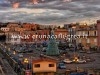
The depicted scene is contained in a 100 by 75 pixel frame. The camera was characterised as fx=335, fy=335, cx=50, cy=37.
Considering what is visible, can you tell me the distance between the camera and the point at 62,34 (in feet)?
268

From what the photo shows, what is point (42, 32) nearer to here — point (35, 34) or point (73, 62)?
point (35, 34)

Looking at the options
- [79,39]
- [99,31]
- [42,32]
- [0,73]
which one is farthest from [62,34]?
[0,73]

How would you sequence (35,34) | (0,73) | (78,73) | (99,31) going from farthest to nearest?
(35,34) < (99,31) < (0,73) < (78,73)

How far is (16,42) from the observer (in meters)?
81.5

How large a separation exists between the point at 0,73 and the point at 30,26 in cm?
8810

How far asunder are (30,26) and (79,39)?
Answer: 5176 cm

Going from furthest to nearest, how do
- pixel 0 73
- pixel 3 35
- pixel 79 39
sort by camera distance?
pixel 3 35
pixel 79 39
pixel 0 73

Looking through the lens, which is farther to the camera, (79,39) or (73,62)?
(79,39)

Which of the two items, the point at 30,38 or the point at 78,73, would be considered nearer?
the point at 78,73

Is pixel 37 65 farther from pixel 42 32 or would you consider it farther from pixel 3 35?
pixel 3 35

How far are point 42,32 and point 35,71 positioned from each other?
213ft

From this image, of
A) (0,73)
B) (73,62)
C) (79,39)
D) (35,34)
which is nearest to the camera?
(0,73)

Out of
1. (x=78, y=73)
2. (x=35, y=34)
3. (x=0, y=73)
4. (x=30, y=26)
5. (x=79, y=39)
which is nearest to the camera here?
(x=78, y=73)

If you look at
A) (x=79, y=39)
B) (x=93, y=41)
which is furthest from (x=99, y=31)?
(x=79, y=39)
